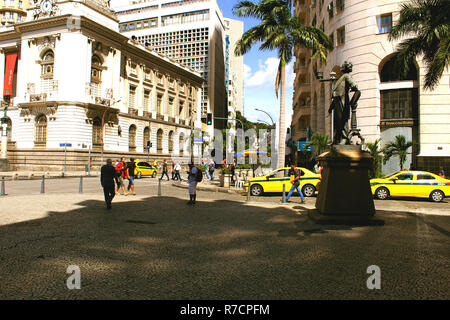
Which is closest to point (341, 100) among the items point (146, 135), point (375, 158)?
point (375, 158)

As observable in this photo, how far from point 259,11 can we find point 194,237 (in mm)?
18394

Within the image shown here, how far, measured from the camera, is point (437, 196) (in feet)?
48.8

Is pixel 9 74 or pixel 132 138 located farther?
pixel 132 138

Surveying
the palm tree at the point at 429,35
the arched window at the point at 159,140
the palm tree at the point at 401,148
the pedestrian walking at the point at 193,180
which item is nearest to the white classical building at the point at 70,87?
the arched window at the point at 159,140

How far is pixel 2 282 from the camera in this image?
3961mm

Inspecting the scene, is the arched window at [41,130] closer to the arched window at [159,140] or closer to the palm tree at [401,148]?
the arched window at [159,140]

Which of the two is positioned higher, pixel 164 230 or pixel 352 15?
pixel 352 15

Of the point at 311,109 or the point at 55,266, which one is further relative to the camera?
the point at 311,109

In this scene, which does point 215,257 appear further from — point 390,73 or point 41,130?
point 41,130

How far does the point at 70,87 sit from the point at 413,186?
109 feet

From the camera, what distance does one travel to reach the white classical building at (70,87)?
34.6 metres

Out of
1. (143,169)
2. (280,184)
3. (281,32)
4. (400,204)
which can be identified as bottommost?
(400,204)
